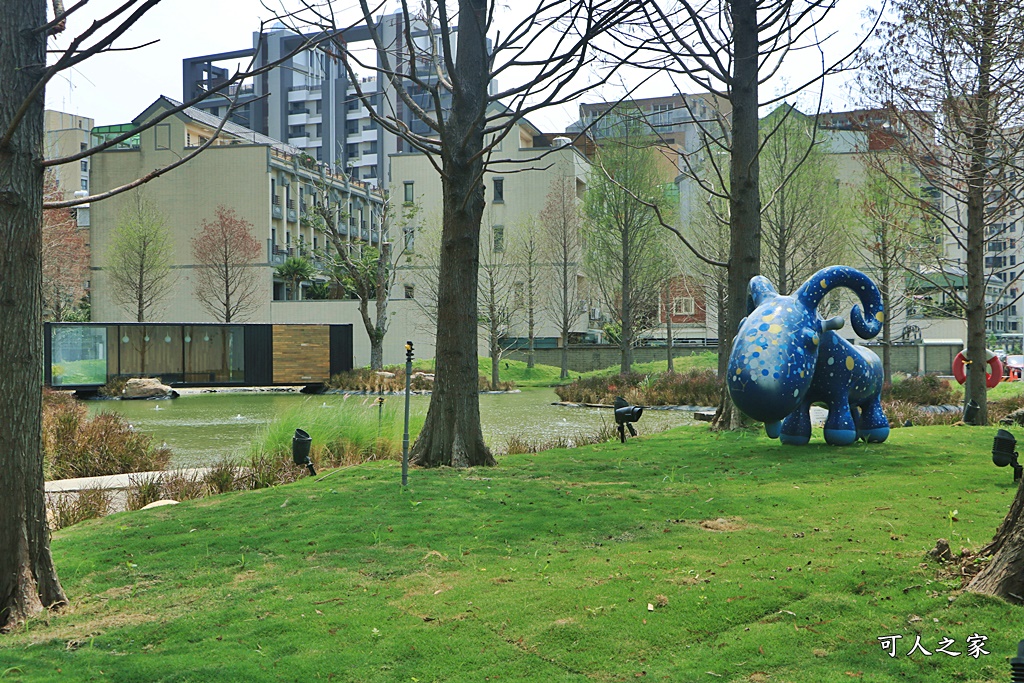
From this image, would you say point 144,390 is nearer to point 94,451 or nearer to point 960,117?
point 94,451

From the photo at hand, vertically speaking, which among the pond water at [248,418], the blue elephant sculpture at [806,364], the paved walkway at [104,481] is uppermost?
the blue elephant sculpture at [806,364]

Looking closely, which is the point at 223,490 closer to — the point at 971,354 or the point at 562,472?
the point at 562,472

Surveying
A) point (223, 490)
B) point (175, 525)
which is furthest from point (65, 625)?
point (223, 490)

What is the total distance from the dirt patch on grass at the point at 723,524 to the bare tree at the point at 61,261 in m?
25.5

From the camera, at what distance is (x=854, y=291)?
1049cm

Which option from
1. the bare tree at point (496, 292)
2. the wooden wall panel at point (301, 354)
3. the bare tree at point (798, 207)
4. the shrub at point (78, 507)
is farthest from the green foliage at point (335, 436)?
the wooden wall panel at point (301, 354)

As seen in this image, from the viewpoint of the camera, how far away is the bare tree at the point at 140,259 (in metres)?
45.7

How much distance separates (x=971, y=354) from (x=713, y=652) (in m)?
13.0

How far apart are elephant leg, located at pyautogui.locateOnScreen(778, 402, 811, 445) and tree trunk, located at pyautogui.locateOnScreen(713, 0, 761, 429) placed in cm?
195

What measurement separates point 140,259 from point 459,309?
40247mm

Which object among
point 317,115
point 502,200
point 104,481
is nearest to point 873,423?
point 104,481

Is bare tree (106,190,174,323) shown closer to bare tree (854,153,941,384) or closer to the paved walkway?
bare tree (854,153,941,384)

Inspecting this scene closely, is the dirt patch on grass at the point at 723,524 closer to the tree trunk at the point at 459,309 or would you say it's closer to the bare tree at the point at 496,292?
the tree trunk at the point at 459,309

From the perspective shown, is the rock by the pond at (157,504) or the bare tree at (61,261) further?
the bare tree at (61,261)
